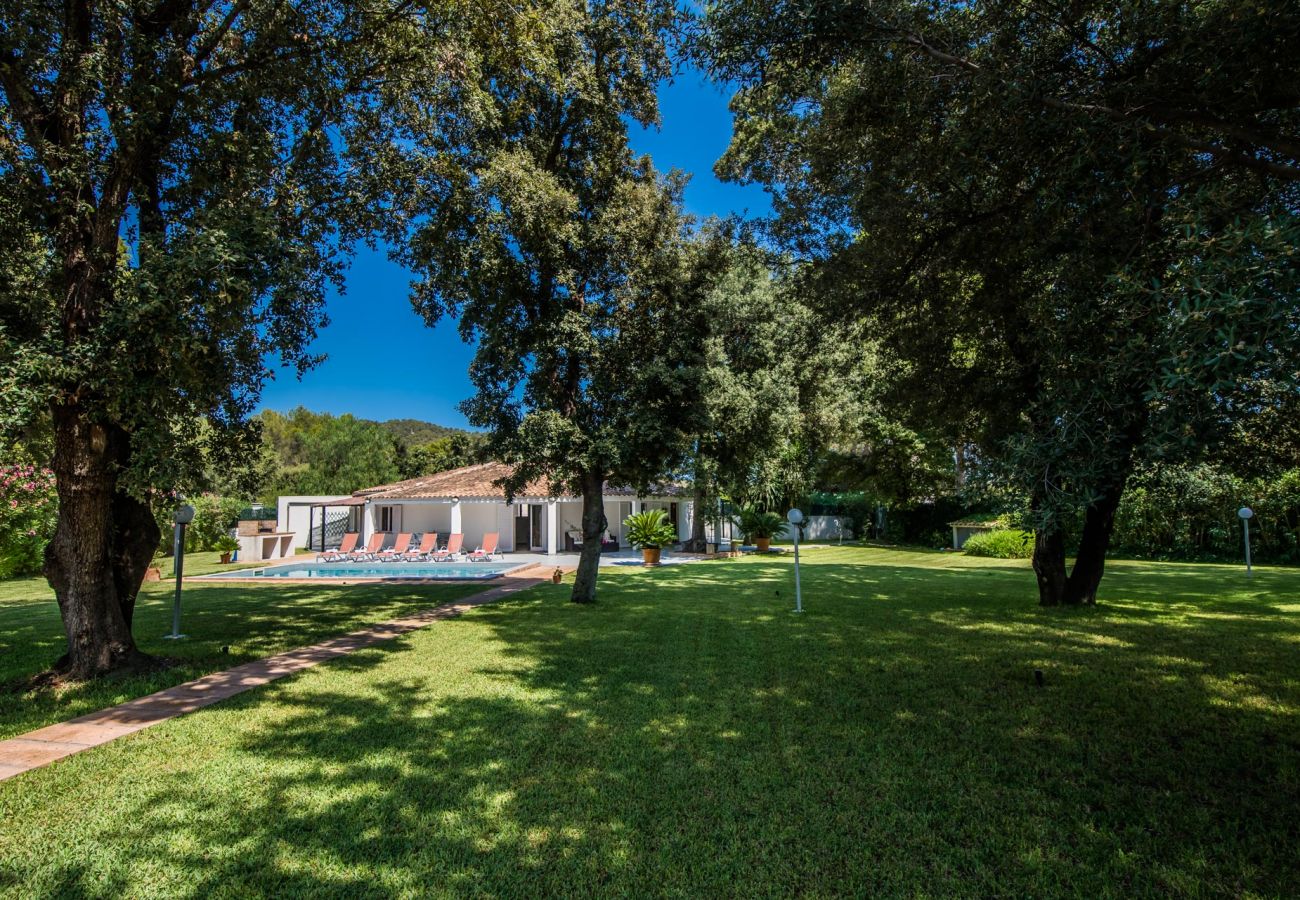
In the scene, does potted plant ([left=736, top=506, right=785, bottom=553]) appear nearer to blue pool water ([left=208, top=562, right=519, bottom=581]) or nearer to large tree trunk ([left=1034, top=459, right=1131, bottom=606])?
blue pool water ([left=208, top=562, right=519, bottom=581])

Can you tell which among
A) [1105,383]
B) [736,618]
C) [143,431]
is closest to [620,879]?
[1105,383]

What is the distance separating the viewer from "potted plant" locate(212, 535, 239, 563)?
24.5m

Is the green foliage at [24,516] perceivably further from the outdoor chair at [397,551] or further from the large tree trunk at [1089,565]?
the large tree trunk at [1089,565]

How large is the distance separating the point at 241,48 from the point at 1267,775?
1231 cm

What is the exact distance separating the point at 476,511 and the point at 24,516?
15.5 metres

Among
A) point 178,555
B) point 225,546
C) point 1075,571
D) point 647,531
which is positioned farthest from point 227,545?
point 1075,571

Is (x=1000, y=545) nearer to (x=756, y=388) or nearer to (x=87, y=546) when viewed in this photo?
(x=756, y=388)

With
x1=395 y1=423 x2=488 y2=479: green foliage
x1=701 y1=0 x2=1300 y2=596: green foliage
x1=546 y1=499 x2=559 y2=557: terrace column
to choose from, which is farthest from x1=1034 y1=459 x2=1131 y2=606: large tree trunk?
x1=395 y1=423 x2=488 y2=479: green foliage

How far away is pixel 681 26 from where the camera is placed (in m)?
A: 6.30

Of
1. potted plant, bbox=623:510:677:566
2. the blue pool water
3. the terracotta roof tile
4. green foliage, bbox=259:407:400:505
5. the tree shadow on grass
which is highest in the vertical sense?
green foliage, bbox=259:407:400:505

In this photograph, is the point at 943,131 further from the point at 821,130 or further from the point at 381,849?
the point at 381,849

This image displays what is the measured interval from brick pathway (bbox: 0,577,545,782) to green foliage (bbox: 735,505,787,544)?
76.0ft

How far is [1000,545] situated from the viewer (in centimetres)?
2377

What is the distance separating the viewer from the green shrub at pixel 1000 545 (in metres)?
22.9
